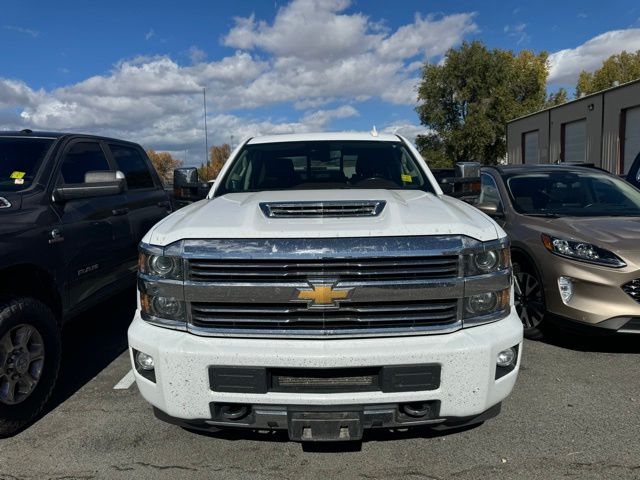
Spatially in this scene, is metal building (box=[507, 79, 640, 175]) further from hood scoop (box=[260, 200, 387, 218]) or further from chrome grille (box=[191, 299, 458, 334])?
chrome grille (box=[191, 299, 458, 334])

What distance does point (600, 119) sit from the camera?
25.0 metres

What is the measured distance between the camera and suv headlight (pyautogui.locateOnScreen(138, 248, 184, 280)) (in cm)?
262

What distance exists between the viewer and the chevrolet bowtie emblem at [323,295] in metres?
2.53

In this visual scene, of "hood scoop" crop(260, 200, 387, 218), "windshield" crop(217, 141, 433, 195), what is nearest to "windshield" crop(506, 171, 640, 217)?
"windshield" crop(217, 141, 433, 195)

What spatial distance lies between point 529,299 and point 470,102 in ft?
143

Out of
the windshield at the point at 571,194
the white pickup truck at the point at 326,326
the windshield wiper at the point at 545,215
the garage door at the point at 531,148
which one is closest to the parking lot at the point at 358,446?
the white pickup truck at the point at 326,326

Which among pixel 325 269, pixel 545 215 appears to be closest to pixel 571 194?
pixel 545 215

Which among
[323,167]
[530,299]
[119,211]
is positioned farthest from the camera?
[530,299]

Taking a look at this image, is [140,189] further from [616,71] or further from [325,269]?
[616,71]

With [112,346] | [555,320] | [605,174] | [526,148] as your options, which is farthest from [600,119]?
[112,346]

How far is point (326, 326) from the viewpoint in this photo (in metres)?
2.57

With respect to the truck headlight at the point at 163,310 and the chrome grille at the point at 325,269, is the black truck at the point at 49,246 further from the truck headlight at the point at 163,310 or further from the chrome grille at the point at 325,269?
the chrome grille at the point at 325,269

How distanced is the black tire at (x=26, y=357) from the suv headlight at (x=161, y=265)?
1.10 meters

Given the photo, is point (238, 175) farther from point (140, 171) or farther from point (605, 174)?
point (605, 174)
